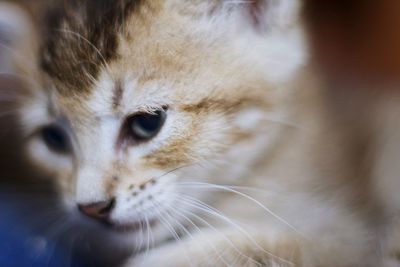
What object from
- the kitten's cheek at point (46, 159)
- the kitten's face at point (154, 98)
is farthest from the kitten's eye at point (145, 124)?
the kitten's cheek at point (46, 159)

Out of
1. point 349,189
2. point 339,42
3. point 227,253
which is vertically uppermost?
point 339,42

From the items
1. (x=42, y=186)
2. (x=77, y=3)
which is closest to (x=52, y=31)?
(x=77, y=3)

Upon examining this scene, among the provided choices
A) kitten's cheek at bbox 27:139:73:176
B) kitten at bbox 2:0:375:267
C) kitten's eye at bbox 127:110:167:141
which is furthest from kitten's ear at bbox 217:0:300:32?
kitten's cheek at bbox 27:139:73:176

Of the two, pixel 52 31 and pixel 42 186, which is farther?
pixel 42 186

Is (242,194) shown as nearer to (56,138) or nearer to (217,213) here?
(217,213)

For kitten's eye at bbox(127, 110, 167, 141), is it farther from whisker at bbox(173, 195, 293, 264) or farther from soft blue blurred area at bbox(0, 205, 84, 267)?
soft blue blurred area at bbox(0, 205, 84, 267)

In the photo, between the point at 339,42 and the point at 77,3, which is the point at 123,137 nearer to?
the point at 77,3

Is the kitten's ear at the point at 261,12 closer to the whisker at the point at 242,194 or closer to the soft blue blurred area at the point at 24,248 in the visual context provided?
the whisker at the point at 242,194
